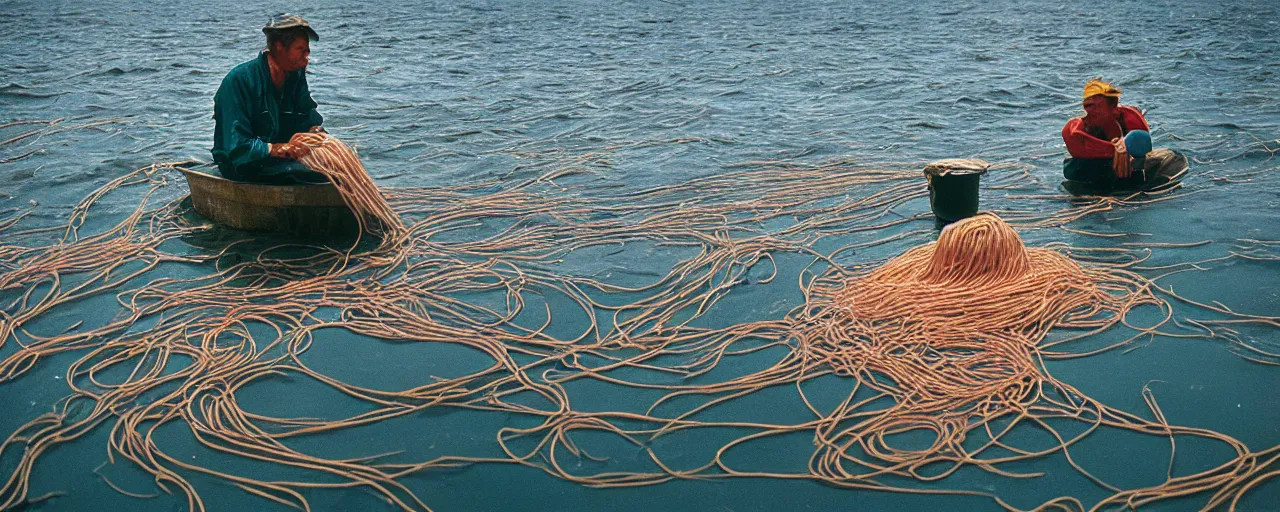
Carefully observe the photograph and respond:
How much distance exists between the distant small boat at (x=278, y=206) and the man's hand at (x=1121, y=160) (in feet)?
14.5

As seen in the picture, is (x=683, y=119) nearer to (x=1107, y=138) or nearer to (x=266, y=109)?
(x=1107, y=138)

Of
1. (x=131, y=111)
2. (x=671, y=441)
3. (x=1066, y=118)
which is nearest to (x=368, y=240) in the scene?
Answer: (x=671, y=441)

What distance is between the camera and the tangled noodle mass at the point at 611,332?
150 inches

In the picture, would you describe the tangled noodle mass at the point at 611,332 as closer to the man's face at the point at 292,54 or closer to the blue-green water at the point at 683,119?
the blue-green water at the point at 683,119

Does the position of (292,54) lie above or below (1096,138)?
above

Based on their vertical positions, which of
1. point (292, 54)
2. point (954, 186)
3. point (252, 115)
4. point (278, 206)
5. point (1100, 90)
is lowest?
point (278, 206)

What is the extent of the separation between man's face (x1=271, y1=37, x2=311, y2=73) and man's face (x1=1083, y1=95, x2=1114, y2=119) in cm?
437

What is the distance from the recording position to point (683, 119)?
31.6 feet

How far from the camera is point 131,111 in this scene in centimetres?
1027

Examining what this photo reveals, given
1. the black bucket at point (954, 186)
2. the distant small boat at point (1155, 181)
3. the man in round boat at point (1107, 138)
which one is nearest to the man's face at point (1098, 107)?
the man in round boat at point (1107, 138)

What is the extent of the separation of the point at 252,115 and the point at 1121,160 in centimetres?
494

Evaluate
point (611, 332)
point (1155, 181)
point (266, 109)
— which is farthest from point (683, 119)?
point (611, 332)

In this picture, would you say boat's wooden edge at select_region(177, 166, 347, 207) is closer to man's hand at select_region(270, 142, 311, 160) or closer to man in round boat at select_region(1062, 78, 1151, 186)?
man's hand at select_region(270, 142, 311, 160)

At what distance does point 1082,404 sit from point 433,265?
325cm
